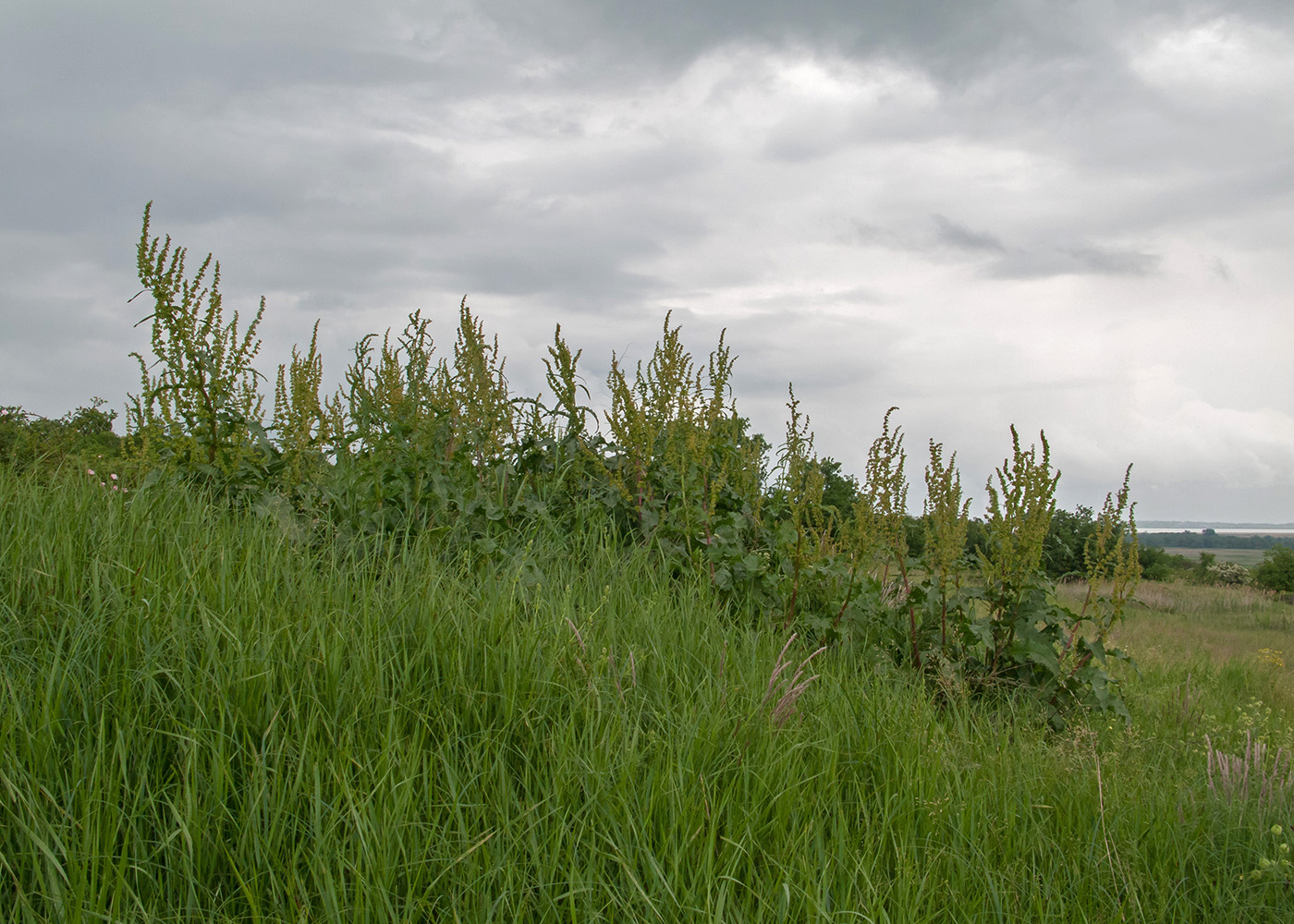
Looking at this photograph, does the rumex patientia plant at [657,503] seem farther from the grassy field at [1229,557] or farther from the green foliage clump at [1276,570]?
the grassy field at [1229,557]

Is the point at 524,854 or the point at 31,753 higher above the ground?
the point at 31,753

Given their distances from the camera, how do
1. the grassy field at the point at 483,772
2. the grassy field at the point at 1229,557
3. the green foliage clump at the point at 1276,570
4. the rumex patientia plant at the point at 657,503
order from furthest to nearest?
the grassy field at the point at 1229,557 < the green foliage clump at the point at 1276,570 < the rumex patientia plant at the point at 657,503 < the grassy field at the point at 483,772

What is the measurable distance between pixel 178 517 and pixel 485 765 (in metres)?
2.40

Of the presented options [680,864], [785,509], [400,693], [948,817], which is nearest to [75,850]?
[400,693]

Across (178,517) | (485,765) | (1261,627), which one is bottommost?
(1261,627)

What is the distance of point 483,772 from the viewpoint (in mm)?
2572

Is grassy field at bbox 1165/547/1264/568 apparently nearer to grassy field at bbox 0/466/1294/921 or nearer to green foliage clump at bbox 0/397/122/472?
grassy field at bbox 0/466/1294/921

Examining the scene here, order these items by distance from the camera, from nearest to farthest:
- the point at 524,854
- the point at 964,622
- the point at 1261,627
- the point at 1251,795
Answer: the point at 524,854, the point at 1251,795, the point at 964,622, the point at 1261,627

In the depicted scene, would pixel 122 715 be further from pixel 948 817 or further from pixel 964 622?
pixel 964 622

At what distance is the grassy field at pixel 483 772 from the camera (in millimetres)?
2275

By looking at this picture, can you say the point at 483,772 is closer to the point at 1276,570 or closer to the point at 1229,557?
the point at 1276,570

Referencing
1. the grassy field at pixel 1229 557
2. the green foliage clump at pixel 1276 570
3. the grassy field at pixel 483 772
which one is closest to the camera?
the grassy field at pixel 483 772

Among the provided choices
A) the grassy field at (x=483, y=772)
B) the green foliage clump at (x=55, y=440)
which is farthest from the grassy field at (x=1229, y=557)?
the green foliage clump at (x=55, y=440)

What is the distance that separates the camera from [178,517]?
4125mm
